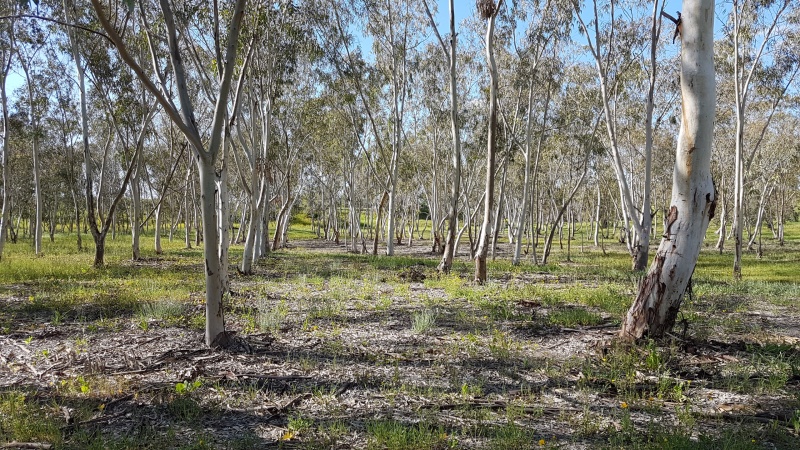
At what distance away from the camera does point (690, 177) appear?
5.21m

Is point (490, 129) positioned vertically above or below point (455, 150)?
above

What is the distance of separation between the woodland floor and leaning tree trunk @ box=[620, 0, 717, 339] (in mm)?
544

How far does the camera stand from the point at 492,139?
36.1 ft

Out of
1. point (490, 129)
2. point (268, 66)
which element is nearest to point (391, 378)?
point (490, 129)

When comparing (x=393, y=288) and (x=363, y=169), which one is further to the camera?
(x=363, y=169)

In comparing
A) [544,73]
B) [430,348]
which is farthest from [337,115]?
[430,348]

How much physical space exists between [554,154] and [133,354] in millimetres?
24687

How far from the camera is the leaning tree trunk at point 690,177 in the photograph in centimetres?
519

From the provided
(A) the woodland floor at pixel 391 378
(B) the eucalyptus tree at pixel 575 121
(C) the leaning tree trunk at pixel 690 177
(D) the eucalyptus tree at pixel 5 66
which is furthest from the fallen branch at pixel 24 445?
(B) the eucalyptus tree at pixel 575 121

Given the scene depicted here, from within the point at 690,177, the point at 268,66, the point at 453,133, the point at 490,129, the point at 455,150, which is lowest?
the point at 690,177

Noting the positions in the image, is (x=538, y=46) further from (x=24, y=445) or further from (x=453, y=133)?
(x=24, y=445)

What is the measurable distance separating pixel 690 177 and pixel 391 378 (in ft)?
12.6

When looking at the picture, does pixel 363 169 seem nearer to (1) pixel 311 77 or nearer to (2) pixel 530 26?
(1) pixel 311 77

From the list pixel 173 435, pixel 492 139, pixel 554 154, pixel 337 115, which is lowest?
pixel 173 435
